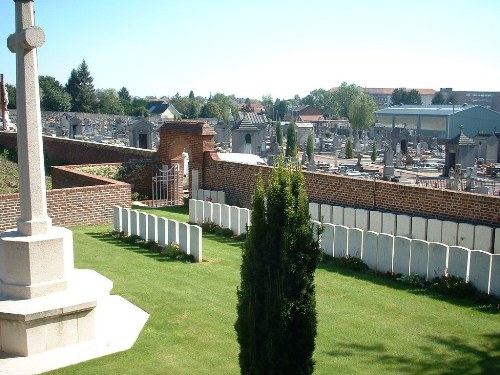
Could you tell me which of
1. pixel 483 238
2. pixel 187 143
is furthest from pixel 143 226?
pixel 483 238

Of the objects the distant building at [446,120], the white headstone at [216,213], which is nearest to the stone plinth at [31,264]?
the white headstone at [216,213]

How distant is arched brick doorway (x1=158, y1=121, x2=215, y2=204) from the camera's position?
1848cm

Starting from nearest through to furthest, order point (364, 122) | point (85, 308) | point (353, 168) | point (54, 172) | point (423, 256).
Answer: point (85, 308) → point (423, 256) → point (54, 172) → point (353, 168) → point (364, 122)

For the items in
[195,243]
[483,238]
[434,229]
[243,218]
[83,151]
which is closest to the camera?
[483,238]

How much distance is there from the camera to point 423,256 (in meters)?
9.41

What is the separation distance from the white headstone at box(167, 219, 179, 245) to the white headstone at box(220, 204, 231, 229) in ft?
7.09

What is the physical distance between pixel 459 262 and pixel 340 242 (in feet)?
8.59

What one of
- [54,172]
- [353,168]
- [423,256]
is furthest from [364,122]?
[423,256]

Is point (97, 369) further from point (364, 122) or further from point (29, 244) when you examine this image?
point (364, 122)

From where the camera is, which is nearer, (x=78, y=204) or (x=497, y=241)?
(x=497, y=241)

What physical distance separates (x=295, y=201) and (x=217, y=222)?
892 centimetres

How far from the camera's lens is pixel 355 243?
10.7 m

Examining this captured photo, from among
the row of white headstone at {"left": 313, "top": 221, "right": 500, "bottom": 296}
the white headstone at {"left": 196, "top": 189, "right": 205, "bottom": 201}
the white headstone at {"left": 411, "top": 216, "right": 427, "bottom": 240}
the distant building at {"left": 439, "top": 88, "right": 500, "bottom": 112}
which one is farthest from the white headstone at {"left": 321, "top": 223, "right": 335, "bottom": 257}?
the distant building at {"left": 439, "top": 88, "right": 500, "bottom": 112}

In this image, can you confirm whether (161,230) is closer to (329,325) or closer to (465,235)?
(329,325)
